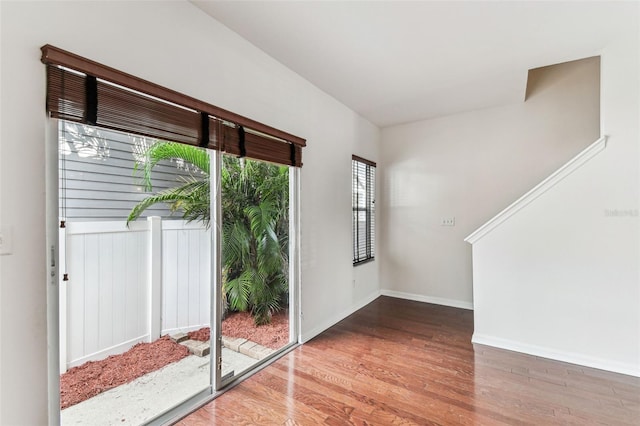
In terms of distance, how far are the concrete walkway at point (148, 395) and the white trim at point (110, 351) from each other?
22 cm

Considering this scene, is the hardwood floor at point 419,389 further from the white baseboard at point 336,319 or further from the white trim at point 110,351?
the white trim at point 110,351

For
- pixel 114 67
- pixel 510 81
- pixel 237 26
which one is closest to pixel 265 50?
pixel 237 26

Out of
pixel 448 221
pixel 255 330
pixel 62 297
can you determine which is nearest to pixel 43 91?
pixel 62 297

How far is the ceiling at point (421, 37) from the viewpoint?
6.54 feet

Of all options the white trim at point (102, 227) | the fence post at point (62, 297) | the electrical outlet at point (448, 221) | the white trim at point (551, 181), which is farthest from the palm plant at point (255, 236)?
the electrical outlet at point (448, 221)

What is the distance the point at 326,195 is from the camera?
336cm

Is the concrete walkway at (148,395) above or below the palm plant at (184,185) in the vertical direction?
below

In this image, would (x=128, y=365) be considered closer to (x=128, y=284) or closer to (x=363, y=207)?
(x=128, y=284)

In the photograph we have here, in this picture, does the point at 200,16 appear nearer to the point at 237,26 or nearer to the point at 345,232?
the point at 237,26

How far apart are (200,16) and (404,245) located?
12.7ft

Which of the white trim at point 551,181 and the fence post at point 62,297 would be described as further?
the white trim at point 551,181

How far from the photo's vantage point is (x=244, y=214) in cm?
254

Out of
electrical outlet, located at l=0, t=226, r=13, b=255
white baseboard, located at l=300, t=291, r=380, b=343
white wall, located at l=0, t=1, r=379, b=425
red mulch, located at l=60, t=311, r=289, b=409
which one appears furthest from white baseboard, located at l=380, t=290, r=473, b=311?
electrical outlet, located at l=0, t=226, r=13, b=255

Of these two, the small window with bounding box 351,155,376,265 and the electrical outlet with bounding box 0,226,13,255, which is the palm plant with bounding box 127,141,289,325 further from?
the small window with bounding box 351,155,376,265
